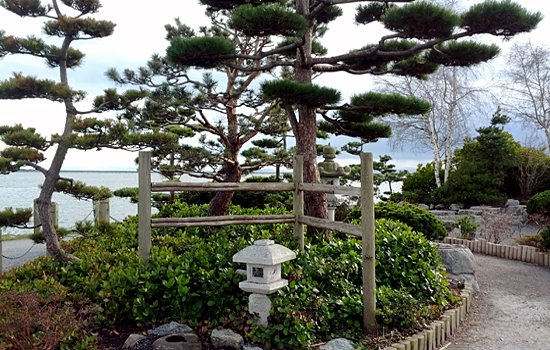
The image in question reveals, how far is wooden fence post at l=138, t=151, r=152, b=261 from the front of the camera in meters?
3.85

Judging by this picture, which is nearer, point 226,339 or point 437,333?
point 226,339

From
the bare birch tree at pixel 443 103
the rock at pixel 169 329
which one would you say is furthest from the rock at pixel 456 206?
the rock at pixel 169 329

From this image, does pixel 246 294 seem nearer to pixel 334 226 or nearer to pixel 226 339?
pixel 226 339

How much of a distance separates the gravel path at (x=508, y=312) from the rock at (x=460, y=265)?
0.66 feet

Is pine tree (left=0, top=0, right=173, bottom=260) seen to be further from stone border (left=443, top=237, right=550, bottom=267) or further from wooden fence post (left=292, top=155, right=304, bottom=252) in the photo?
stone border (left=443, top=237, right=550, bottom=267)

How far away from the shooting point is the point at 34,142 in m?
4.29

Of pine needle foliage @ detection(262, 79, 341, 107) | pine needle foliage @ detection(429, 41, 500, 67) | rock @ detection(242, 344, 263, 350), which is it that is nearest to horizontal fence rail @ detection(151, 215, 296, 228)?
pine needle foliage @ detection(262, 79, 341, 107)

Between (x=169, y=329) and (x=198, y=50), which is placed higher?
(x=198, y=50)

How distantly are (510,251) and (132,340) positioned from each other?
627 centimetres

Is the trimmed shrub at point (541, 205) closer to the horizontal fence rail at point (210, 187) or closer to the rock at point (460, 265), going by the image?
the rock at point (460, 265)

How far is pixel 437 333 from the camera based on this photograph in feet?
11.5

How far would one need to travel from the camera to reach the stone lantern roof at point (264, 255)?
10.1ft

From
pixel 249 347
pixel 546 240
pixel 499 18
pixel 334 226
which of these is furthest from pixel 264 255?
pixel 546 240

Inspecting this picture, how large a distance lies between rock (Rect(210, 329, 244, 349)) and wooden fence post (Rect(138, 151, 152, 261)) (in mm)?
1153
